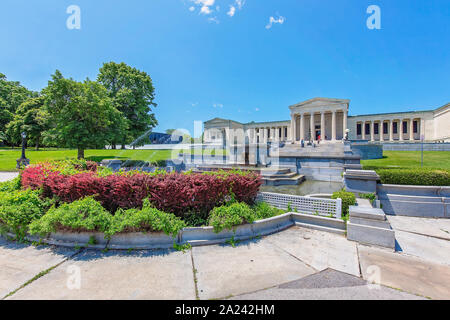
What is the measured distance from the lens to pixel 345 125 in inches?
1711

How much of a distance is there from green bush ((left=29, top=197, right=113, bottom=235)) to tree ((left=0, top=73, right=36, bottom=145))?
158 feet

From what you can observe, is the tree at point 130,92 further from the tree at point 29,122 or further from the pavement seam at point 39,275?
the pavement seam at point 39,275

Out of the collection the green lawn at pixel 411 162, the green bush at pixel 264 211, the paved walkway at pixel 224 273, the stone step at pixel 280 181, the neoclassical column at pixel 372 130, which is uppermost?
the neoclassical column at pixel 372 130

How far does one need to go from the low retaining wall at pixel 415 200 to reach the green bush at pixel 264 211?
4.39 meters

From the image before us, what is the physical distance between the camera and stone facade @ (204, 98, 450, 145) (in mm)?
43094

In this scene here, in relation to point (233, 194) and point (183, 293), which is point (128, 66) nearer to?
point (233, 194)

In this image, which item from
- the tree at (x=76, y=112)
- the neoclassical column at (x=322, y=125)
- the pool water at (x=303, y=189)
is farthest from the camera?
the neoclassical column at (x=322, y=125)

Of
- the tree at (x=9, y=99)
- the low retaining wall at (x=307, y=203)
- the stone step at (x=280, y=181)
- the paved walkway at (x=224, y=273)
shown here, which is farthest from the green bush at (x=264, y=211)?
the tree at (x=9, y=99)

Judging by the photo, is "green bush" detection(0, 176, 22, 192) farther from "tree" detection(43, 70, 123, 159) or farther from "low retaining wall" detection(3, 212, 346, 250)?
"tree" detection(43, 70, 123, 159)

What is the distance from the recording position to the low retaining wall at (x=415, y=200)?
20.9ft

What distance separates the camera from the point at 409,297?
8.22ft

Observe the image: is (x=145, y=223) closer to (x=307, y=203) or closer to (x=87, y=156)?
(x=307, y=203)

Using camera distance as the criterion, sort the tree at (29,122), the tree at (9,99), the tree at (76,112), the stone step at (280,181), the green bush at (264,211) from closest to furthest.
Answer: the green bush at (264,211)
the stone step at (280,181)
the tree at (76,112)
the tree at (29,122)
the tree at (9,99)

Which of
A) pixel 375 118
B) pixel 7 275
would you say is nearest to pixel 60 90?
pixel 7 275
